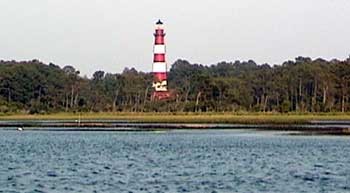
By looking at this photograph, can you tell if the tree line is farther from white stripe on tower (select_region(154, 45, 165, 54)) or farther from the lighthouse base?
white stripe on tower (select_region(154, 45, 165, 54))

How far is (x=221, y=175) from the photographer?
136 ft

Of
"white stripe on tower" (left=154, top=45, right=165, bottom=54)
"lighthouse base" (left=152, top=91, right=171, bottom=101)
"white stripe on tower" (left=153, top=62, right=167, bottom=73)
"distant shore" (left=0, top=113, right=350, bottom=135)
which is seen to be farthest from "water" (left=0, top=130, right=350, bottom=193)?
"white stripe on tower" (left=154, top=45, right=165, bottom=54)

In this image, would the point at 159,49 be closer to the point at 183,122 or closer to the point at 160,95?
the point at 160,95

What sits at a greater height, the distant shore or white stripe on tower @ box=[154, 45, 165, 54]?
white stripe on tower @ box=[154, 45, 165, 54]

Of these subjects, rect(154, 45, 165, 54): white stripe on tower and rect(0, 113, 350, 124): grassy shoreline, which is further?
rect(154, 45, 165, 54): white stripe on tower

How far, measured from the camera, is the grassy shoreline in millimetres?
112062

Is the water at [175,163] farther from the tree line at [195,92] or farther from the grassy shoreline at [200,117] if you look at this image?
the tree line at [195,92]

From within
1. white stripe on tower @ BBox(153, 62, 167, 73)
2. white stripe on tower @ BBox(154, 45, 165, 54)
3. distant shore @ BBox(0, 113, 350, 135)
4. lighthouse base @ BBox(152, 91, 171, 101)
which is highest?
white stripe on tower @ BBox(154, 45, 165, 54)

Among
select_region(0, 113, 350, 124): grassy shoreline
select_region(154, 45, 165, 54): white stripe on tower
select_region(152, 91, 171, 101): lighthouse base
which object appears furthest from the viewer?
select_region(154, 45, 165, 54): white stripe on tower

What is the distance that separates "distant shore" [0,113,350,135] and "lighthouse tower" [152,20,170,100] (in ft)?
49.4

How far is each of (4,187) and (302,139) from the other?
4195 centimetres

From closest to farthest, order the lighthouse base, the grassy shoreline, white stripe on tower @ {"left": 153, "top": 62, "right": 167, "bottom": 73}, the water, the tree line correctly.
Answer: the water, the grassy shoreline, the tree line, the lighthouse base, white stripe on tower @ {"left": 153, "top": 62, "right": 167, "bottom": 73}

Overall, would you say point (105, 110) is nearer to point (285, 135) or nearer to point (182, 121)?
point (182, 121)

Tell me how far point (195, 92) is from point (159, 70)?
43.9 feet
